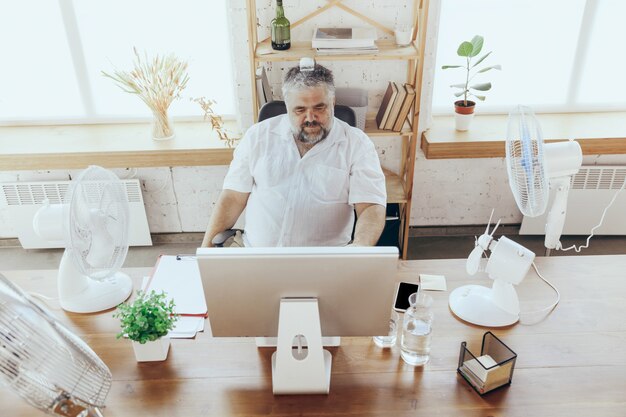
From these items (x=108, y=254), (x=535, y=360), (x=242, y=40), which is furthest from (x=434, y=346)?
(x=242, y=40)

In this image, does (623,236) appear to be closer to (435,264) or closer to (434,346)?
(435,264)

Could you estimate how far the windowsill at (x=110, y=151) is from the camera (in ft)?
9.11

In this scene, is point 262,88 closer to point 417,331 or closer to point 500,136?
point 500,136

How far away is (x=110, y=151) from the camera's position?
2.77m

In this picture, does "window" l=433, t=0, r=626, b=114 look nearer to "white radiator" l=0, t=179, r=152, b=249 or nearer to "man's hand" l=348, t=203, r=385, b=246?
"man's hand" l=348, t=203, r=385, b=246

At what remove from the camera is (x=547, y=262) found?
1.80 meters

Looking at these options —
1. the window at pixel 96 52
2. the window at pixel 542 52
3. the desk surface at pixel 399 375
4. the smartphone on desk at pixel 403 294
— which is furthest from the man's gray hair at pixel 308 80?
the window at pixel 542 52

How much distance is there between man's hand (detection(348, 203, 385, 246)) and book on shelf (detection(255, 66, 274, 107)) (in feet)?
2.81

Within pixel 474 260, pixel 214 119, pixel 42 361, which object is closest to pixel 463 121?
pixel 214 119

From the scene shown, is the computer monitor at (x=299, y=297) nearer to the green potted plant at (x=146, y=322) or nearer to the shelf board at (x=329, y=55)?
the green potted plant at (x=146, y=322)

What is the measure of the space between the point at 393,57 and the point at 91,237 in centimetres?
165

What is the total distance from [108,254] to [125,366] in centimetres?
34

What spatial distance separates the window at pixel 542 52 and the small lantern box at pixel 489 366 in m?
Result: 2.01

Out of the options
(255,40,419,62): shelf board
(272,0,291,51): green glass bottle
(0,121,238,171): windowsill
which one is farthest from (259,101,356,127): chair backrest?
(0,121,238,171): windowsill
